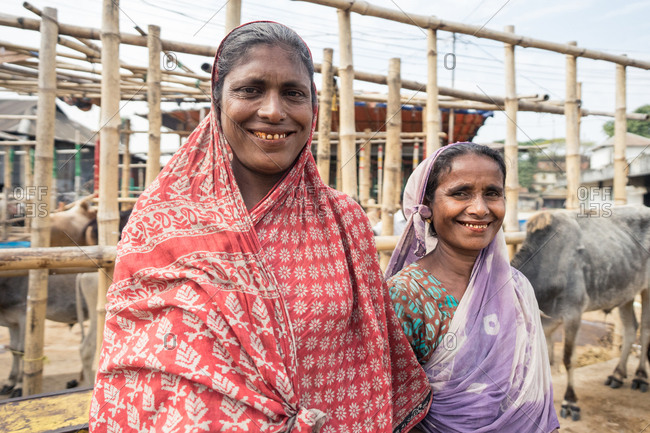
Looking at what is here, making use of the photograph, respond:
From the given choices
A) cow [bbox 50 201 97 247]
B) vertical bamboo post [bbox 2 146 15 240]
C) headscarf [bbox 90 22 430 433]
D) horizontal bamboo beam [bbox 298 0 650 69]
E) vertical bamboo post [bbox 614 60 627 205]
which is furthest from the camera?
vertical bamboo post [bbox 614 60 627 205]

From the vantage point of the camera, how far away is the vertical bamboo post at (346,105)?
4164mm

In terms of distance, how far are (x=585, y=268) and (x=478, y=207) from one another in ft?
12.7

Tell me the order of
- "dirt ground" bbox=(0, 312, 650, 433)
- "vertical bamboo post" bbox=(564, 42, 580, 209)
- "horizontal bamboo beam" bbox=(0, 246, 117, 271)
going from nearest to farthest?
"horizontal bamboo beam" bbox=(0, 246, 117, 271), "dirt ground" bbox=(0, 312, 650, 433), "vertical bamboo post" bbox=(564, 42, 580, 209)

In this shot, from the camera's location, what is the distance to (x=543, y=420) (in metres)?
1.76

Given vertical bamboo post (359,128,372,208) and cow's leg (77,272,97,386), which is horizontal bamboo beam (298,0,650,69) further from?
cow's leg (77,272,97,386)

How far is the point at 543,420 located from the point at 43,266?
3043 millimetres

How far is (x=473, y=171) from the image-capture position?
1800 millimetres

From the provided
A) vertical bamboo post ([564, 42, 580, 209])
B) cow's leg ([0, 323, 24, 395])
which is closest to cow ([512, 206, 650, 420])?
vertical bamboo post ([564, 42, 580, 209])

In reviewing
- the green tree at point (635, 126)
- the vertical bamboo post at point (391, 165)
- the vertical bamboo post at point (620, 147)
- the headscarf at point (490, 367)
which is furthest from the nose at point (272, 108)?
the green tree at point (635, 126)

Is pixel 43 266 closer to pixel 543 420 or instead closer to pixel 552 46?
pixel 543 420

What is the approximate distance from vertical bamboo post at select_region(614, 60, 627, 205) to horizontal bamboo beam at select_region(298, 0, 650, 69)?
67 centimetres

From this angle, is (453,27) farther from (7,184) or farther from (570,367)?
(7,184)

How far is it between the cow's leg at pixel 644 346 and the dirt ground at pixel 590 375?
0.12 meters

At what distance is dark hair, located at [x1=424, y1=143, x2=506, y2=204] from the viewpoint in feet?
6.07
